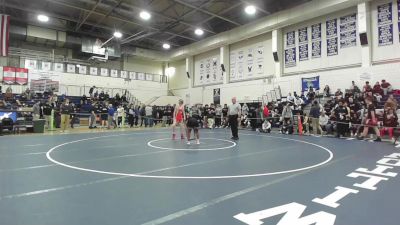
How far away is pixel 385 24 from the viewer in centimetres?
1387

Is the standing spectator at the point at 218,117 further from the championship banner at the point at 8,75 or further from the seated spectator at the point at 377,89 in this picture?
the championship banner at the point at 8,75

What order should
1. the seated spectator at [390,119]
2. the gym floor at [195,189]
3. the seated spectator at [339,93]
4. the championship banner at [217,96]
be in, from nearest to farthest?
the gym floor at [195,189] → the seated spectator at [390,119] → the seated spectator at [339,93] → the championship banner at [217,96]

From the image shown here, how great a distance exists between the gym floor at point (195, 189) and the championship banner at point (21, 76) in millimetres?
18264

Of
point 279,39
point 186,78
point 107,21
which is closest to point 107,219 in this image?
point 279,39

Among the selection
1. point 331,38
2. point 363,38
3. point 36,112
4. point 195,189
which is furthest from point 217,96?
point 195,189

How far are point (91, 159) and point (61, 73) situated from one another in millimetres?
20465

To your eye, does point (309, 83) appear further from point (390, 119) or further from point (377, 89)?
point (390, 119)

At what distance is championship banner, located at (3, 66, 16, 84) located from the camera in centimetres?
2033

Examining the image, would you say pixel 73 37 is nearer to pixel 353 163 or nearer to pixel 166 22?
pixel 166 22

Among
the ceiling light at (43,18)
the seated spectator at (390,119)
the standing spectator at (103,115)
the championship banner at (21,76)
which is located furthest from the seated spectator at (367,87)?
the championship banner at (21,76)

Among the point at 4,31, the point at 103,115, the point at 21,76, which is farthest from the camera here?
the point at 21,76

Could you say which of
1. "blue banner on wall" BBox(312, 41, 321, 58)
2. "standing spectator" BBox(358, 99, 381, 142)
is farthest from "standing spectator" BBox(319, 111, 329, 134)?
"blue banner on wall" BBox(312, 41, 321, 58)

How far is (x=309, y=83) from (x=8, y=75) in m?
23.4

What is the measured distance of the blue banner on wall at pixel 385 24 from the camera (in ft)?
44.9
